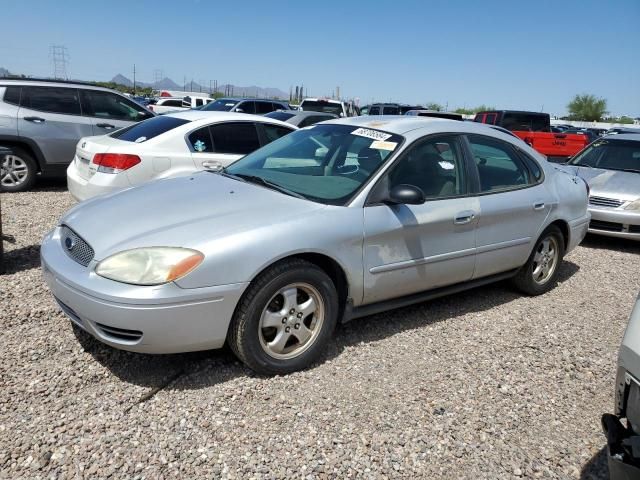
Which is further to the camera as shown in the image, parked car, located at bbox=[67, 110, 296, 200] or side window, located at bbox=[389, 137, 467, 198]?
parked car, located at bbox=[67, 110, 296, 200]

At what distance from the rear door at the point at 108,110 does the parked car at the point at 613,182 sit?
23.5 ft

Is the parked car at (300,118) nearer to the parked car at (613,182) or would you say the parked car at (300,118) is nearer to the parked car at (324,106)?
the parked car at (613,182)

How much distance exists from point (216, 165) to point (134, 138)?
1.02 m

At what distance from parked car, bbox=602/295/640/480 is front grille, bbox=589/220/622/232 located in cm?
549

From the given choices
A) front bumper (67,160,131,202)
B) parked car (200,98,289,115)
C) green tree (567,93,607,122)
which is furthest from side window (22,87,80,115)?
green tree (567,93,607,122)

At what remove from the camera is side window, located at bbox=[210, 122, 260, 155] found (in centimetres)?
655

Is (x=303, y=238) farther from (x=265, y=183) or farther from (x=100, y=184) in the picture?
(x=100, y=184)

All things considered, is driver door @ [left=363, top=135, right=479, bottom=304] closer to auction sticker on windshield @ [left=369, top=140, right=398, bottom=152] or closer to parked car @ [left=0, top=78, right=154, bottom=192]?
auction sticker on windshield @ [left=369, top=140, right=398, bottom=152]

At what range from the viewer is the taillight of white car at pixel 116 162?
5898 millimetres

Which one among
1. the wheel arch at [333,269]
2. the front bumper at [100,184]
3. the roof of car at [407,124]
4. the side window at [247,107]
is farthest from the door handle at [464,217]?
the side window at [247,107]

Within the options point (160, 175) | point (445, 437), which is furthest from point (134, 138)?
point (445, 437)

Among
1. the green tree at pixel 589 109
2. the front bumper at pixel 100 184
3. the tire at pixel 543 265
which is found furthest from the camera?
the green tree at pixel 589 109

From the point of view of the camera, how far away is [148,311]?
2.75 metres

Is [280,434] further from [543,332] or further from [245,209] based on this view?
[543,332]
